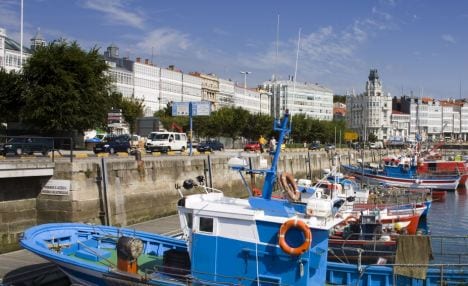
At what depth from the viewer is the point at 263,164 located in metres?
14.6

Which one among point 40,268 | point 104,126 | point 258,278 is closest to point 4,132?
point 104,126

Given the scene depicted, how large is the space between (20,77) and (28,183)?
69.5 feet

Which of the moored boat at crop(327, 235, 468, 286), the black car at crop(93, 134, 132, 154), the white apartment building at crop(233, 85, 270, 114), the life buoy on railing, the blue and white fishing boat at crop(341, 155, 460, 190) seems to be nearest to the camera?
the moored boat at crop(327, 235, 468, 286)

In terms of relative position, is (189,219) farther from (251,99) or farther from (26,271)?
(251,99)

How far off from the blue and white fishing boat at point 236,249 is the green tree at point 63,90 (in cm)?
2472

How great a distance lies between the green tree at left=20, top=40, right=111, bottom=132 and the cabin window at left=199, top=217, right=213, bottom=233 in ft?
87.8

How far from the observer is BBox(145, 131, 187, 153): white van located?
138ft

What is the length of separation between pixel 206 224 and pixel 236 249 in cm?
86

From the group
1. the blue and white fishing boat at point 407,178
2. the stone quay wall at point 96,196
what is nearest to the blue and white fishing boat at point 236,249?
the stone quay wall at point 96,196

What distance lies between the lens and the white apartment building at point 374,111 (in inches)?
7579

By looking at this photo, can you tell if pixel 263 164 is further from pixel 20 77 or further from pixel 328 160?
pixel 328 160

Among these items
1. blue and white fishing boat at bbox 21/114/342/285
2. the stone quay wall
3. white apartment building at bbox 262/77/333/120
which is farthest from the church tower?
blue and white fishing boat at bbox 21/114/342/285

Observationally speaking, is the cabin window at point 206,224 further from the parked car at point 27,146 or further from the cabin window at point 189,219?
the parked car at point 27,146

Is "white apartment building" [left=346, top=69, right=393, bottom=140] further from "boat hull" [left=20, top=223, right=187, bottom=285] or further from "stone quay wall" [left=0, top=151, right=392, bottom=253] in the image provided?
"boat hull" [left=20, top=223, right=187, bottom=285]
